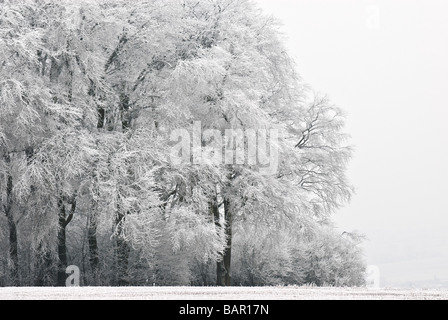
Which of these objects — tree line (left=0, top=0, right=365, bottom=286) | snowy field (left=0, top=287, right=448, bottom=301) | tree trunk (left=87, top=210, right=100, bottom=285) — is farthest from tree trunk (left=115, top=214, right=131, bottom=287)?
snowy field (left=0, top=287, right=448, bottom=301)

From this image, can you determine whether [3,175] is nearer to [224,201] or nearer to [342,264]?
[224,201]

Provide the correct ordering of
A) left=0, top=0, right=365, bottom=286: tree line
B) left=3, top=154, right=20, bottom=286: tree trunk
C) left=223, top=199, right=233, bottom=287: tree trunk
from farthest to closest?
left=223, top=199, right=233, bottom=287: tree trunk
left=3, top=154, right=20, bottom=286: tree trunk
left=0, top=0, right=365, bottom=286: tree line

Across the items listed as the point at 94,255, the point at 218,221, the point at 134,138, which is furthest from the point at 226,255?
the point at 134,138

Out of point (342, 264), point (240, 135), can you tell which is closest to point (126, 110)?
point (240, 135)

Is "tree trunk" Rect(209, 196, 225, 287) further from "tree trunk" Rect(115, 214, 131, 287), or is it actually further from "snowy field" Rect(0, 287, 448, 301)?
"snowy field" Rect(0, 287, 448, 301)

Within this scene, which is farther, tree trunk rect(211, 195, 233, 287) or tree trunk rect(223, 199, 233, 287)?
tree trunk rect(223, 199, 233, 287)

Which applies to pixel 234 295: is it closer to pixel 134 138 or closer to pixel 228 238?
pixel 134 138

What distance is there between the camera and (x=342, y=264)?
36.7m

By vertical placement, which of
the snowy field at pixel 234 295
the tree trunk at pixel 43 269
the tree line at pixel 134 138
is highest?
the tree line at pixel 134 138

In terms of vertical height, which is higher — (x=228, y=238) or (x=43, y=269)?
(x=228, y=238)

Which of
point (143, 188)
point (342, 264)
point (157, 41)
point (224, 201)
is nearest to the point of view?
point (143, 188)

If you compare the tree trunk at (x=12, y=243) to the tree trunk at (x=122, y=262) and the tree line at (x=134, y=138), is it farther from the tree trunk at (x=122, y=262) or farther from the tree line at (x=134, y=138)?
the tree trunk at (x=122, y=262)

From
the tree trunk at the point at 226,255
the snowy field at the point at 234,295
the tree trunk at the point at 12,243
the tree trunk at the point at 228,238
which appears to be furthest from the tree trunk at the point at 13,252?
the snowy field at the point at 234,295
